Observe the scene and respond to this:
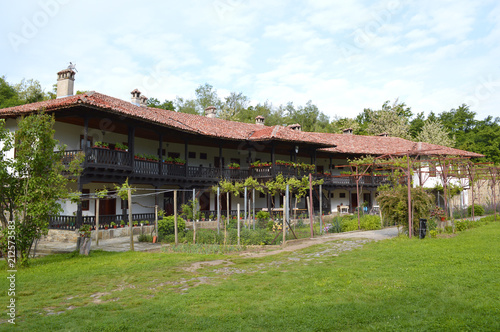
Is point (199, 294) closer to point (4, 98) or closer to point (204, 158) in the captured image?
point (204, 158)

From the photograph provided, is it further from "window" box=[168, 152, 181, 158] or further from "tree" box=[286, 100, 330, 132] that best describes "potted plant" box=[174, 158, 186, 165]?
"tree" box=[286, 100, 330, 132]

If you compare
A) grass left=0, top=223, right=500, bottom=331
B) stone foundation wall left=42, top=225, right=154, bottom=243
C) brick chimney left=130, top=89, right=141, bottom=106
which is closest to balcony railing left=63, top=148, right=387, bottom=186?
stone foundation wall left=42, top=225, right=154, bottom=243

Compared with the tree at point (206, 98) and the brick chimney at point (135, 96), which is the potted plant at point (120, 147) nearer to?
the brick chimney at point (135, 96)

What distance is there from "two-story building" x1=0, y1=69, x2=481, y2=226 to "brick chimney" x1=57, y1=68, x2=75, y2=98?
57 mm

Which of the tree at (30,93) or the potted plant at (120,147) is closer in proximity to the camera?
the potted plant at (120,147)

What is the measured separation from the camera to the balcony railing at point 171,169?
56.6 feet

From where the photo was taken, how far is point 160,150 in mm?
21141

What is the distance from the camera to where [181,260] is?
34.8 feet

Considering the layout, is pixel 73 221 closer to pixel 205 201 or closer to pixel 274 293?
pixel 205 201

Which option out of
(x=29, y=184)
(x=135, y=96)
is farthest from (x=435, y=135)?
(x=29, y=184)

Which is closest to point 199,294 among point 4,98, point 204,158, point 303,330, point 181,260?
point 303,330

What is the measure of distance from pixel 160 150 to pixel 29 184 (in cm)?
1102

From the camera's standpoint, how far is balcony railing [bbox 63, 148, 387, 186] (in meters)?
17.3

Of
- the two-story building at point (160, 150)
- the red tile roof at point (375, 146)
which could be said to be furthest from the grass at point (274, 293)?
the red tile roof at point (375, 146)
